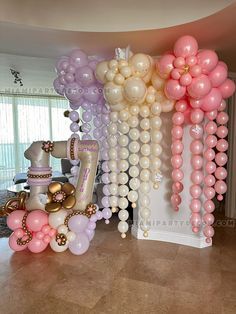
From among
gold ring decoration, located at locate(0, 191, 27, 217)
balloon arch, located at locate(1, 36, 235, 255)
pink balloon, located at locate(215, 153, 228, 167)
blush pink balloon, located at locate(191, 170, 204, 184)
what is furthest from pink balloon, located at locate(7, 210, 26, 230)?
pink balloon, located at locate(215, 153, 228, 167)

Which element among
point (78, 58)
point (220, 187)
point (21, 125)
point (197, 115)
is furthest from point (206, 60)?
point (21, 125)

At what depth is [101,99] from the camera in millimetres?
2994

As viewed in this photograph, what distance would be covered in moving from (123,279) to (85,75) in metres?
1.98

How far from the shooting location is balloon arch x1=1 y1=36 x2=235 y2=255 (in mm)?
2317

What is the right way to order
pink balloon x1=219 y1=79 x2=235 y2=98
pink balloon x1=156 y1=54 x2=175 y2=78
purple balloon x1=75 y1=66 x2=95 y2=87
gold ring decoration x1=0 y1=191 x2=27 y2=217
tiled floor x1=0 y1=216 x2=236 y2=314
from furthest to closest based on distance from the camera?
gold ring decoration x1=0 y1=191 x2=27 y2=217
purple balloon x1=75 y1=66 x2=95 y2=87
pink balloon x1=219 y1=79 x2=235 y2=98
pink balloon x1=156 y1=54 x2=175 y2=78
tiled floor x1=0 y1=216 x2=236 y2=314

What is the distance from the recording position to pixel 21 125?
6664mm

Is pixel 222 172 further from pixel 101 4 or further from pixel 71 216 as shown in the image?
pixel 101 4

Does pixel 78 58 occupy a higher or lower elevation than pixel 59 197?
higher

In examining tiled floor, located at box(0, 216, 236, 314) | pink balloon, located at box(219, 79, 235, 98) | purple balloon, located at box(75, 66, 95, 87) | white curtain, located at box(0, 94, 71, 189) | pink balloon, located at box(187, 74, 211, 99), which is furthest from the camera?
white curtain, located at box(0, 94, 71, 189)

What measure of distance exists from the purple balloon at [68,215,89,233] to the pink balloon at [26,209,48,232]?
0.27 metres

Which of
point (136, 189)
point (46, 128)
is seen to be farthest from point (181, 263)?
point (46, 128)

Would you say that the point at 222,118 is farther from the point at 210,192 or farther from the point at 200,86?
the point at 210,192

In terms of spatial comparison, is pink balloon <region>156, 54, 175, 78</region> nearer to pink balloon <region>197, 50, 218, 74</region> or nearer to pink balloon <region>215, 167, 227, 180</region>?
pink balloon <region>197, 50, 218, 74</region>

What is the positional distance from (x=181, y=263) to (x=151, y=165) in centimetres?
101
